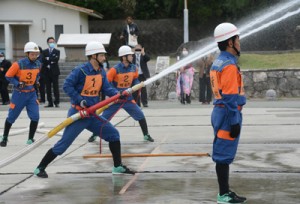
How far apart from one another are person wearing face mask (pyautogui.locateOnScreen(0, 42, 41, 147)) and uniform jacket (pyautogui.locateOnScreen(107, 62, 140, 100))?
141 cm

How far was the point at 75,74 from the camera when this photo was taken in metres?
9.25

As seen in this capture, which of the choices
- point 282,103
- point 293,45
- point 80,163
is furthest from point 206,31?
point 80,163

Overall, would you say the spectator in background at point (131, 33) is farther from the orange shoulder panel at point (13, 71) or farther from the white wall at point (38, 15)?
the white wall at point (38, 15)

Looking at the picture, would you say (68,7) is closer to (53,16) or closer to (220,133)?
(53,16)

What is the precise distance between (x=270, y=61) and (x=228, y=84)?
21.0 meters

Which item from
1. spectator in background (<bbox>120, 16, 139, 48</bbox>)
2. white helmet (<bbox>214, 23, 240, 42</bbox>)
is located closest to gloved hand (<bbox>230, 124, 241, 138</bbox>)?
white helmet (<bbox>214, 23, 240, 42</bbox>)

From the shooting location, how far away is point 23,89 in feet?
40.7

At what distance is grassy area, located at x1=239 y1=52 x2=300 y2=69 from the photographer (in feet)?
86.9

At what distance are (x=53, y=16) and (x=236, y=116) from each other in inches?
1198

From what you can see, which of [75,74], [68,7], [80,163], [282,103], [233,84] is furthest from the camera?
[68,7]

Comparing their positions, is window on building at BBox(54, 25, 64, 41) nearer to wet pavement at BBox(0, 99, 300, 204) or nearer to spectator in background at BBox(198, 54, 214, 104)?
spectator in background at BBox(198, 54, 214, 104)

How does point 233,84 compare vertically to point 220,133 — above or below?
above

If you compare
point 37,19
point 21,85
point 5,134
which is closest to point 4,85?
point 5,134

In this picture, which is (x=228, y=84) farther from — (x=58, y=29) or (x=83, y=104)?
(x=58, y=29)
